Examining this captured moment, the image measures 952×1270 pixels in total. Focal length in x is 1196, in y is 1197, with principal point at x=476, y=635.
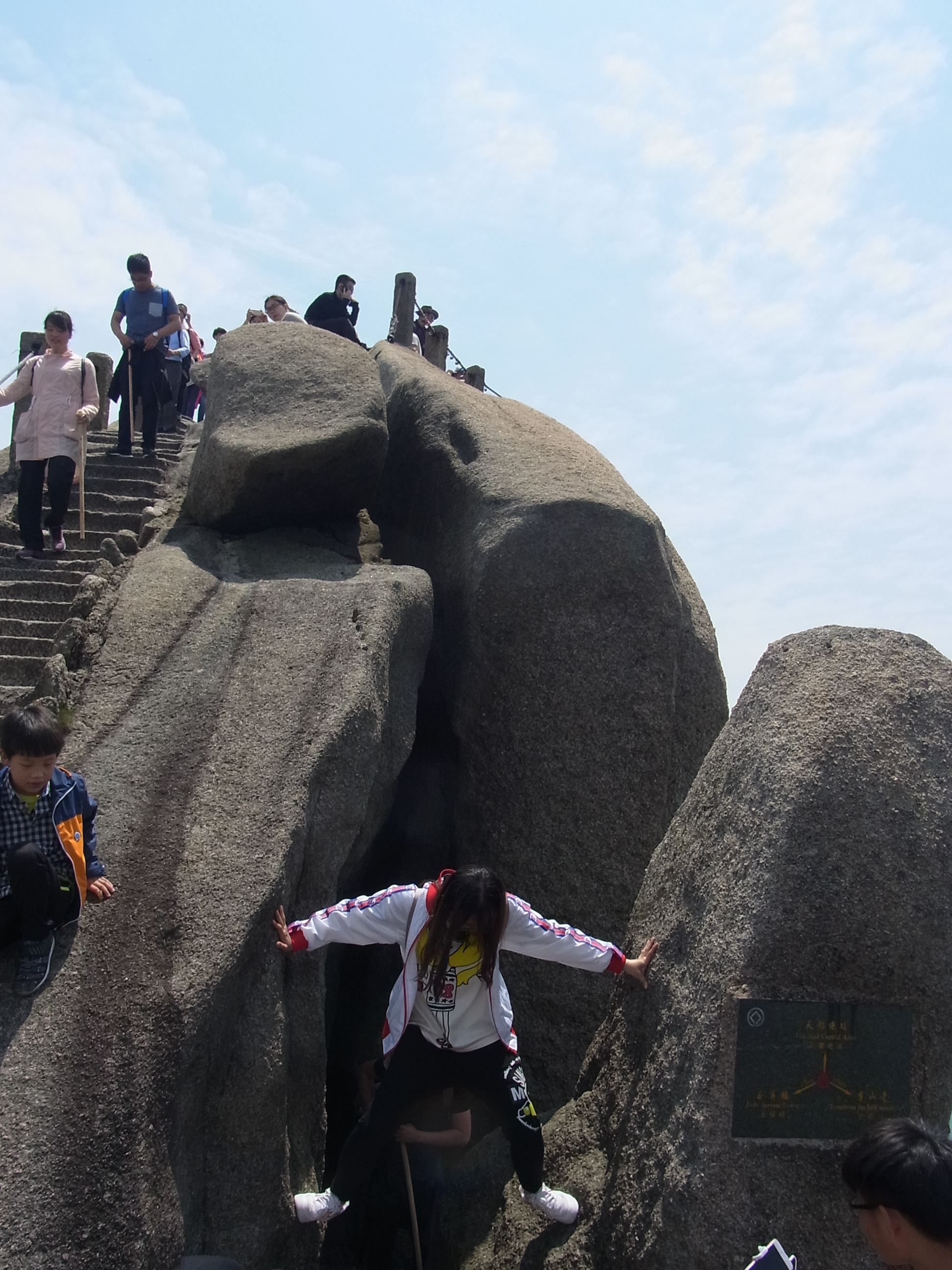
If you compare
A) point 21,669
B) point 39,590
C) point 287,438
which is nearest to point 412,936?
point 21,669

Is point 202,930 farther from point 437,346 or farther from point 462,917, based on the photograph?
point 437,346

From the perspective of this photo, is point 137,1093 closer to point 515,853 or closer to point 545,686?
point 515,853

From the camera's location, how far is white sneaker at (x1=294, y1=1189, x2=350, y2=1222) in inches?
155

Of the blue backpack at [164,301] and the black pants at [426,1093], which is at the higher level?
the blue backpack at [164,301]

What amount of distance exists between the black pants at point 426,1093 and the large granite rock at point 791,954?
16.6 inches

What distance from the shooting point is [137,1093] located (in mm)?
3719

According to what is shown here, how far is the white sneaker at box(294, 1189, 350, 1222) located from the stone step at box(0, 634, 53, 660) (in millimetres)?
3176

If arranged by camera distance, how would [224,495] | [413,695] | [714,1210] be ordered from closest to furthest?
1. [714,1210]
2. [413,695]
3. [224,495]

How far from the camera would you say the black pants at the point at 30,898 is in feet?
12.2

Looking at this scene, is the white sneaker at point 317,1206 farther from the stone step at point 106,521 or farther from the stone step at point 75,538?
the stone step at point 106,521

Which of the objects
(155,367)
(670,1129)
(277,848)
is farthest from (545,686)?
(155,367)

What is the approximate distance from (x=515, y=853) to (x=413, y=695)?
95cm

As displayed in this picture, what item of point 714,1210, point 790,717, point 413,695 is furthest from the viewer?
point 413,695

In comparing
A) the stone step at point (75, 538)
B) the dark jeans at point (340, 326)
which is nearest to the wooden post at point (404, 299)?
the dark jeans at point (340, 326)
